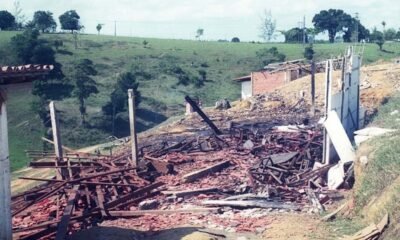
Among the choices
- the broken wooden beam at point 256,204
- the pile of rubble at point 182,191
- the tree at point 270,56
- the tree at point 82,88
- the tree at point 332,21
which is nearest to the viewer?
the pile of rubble at point 182,191

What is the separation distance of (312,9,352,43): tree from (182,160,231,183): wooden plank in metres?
80.6

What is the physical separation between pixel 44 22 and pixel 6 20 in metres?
5.68

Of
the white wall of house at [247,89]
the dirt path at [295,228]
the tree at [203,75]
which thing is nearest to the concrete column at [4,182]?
the dirt path at [295,228]

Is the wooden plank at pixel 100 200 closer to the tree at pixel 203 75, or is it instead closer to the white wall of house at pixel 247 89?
the white wall of house at pixel 247 89

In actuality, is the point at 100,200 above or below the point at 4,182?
below

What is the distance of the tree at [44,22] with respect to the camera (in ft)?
266

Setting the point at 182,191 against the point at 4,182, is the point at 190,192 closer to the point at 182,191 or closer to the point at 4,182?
the point at 182,191

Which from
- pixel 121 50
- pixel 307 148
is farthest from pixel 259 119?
pixel 121 50

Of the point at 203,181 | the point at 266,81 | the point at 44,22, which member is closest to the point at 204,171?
the point at 203,181

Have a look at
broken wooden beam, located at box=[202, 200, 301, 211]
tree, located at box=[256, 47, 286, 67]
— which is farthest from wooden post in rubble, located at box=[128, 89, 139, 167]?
tree, located at box=[256, 47, 286, 67]

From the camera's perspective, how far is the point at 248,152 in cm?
1850

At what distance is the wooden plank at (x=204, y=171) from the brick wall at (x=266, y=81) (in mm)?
22534

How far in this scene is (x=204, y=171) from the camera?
16.0 m

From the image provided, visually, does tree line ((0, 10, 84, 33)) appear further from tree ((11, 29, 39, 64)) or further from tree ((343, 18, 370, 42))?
tree ((343, 18, 370, 42))
